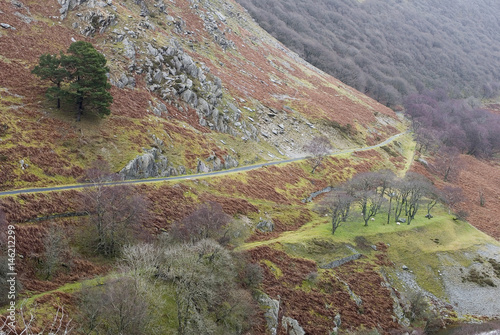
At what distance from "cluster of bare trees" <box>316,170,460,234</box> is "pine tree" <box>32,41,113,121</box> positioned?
4736 centimetres

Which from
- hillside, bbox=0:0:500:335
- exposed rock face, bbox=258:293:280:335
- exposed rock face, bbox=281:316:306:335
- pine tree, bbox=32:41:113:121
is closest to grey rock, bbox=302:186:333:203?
hillside, bbox=0:0:500:335

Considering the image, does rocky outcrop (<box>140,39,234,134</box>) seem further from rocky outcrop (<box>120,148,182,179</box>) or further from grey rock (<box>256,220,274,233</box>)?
grey rock (<box>256,220,274,233</box>)

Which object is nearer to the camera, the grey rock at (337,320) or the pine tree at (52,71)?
the grey rock at (337,320)

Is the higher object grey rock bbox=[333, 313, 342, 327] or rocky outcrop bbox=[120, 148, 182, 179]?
rocky outcrop bbox=[120, 148, 182, 179]

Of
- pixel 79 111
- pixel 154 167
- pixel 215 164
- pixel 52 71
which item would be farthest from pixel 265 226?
pixel 52 71

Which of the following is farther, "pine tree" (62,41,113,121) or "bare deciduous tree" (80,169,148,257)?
"pine tree" (62,41,113,121)

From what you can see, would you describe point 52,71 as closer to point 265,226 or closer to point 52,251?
point 52,251

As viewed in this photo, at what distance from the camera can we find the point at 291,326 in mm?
43219

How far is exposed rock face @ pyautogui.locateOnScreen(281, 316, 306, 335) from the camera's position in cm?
4269

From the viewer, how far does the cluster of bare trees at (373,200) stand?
63.0 metres

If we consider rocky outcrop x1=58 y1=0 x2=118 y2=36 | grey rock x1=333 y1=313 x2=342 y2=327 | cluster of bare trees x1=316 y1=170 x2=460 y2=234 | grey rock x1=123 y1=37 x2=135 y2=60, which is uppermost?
rocky outcrop x1=58 y1=0 x2=118 y2=36

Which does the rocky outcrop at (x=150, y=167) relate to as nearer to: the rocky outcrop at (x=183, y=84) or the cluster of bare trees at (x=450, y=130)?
the rocky outcrop at (x=183, y=84)

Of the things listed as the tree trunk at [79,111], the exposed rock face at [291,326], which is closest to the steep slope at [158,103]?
the tree trunk at [79,111]

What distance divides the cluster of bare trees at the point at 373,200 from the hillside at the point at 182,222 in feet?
7.36
